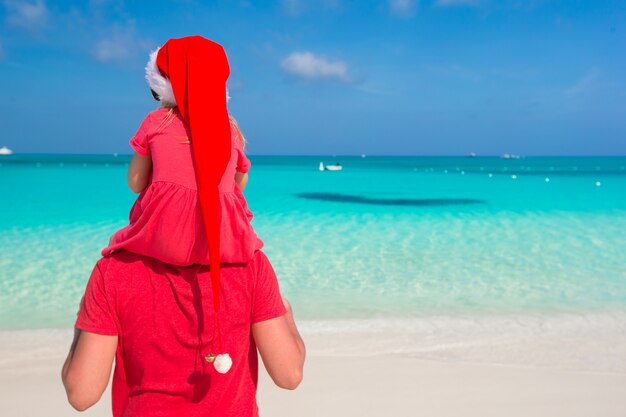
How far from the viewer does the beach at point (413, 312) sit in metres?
3.78

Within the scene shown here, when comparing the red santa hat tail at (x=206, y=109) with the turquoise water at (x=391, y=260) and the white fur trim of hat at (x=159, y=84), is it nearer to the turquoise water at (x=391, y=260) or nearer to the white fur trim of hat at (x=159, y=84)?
the white fur trim of hat at (x=159, y=84)

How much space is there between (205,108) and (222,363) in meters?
0.53

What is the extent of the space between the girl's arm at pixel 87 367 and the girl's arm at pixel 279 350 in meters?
0.32

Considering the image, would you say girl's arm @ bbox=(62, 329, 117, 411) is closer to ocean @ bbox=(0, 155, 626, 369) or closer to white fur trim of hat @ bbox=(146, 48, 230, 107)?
white fur trim of hat @ bbox=(146, 48, 230, 107)

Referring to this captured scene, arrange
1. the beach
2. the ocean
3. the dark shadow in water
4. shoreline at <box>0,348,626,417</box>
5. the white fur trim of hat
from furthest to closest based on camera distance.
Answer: the dark shadow in water < the ocean < the beach < shoreline at <box>0,348,626,417</box> < the white fur trim of hat

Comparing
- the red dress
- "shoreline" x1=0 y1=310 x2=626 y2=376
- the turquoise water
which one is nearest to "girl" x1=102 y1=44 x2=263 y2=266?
the red dress

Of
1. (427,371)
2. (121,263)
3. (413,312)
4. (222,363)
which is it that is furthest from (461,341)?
(121,263)

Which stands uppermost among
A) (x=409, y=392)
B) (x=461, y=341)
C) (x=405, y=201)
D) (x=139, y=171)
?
(x=405, y=201)

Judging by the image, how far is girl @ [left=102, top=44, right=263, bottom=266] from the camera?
122 centimetres

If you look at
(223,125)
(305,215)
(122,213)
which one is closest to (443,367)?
(223,125)

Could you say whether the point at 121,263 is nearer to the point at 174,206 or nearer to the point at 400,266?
the point at 174,206

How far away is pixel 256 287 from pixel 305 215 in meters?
15.1

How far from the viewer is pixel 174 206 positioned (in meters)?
1.23

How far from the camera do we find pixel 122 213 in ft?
55.4
